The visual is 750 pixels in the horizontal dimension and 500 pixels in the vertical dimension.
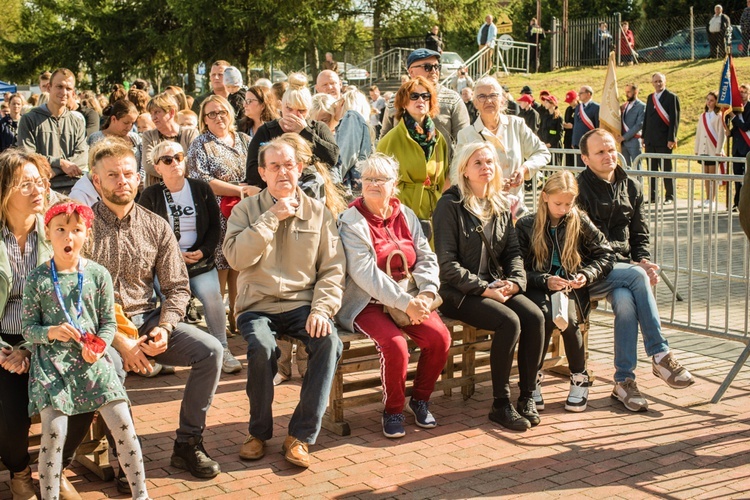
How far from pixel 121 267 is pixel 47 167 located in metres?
0.66

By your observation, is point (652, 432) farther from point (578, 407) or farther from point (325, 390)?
point (325, 390)

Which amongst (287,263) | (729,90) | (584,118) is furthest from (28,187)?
(584,118)

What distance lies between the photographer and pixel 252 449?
518cm

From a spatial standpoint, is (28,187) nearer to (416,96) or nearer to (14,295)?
(14,295)

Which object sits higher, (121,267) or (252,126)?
(252,126)

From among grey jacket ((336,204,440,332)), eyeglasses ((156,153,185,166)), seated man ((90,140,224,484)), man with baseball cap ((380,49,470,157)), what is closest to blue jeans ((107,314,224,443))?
seated man ((90,140,224,484))

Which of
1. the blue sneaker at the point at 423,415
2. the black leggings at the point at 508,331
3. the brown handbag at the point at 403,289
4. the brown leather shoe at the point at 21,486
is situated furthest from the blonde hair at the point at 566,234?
the brown leather shoe at the point at 21,486

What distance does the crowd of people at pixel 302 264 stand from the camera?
14.8 feet

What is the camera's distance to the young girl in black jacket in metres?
6.07

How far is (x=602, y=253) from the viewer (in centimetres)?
632

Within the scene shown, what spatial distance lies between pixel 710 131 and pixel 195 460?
49.1 ft

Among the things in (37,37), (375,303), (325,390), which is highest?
(37,37)

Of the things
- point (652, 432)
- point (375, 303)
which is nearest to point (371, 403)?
point (375, 303)

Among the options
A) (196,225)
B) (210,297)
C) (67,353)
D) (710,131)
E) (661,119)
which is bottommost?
(210,297)
